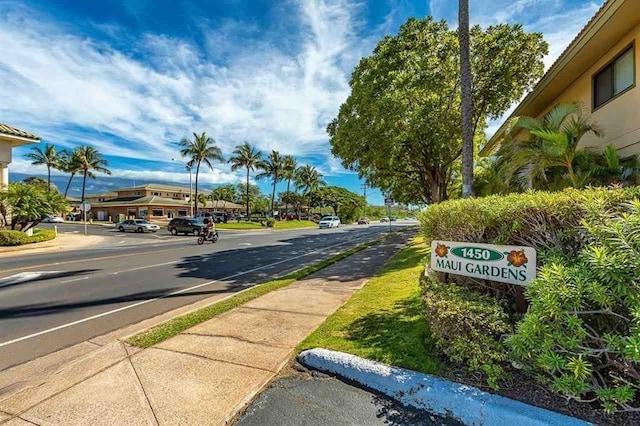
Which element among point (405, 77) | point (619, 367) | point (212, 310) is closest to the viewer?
point (619, 367)

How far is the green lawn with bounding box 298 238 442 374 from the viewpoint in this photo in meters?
4.04

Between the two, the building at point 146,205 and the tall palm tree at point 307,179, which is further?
the tall palm tree at point 307,179

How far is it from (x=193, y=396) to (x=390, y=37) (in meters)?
18.6

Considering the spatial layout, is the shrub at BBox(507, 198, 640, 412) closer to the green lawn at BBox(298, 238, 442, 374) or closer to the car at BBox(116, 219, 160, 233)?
the green lawn at BBox(298, 238, 442, 374)

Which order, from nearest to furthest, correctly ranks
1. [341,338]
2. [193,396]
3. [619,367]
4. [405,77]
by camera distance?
[619,367], [193,396], [341,338], [405,77]

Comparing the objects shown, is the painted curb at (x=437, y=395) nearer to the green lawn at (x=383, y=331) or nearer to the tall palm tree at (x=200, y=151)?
the green lawn at (x=383, y=331)

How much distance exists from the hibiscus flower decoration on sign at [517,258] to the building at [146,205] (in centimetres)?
6122

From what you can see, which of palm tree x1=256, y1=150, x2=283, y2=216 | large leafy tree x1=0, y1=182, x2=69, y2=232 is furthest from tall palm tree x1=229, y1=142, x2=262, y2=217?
large leafy tree x1=0, y1=182, x2=69, y2=232

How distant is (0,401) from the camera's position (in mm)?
3605

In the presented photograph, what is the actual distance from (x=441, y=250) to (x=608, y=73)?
25.4 feet

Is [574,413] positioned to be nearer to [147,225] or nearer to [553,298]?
[553,298]

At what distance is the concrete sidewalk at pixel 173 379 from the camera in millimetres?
3230

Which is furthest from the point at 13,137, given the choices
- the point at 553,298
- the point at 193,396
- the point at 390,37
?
the point at 553,298

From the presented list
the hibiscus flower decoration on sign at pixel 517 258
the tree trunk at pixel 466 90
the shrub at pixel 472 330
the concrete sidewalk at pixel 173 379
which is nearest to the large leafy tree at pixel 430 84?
the tree trunk at pixel 466 90
